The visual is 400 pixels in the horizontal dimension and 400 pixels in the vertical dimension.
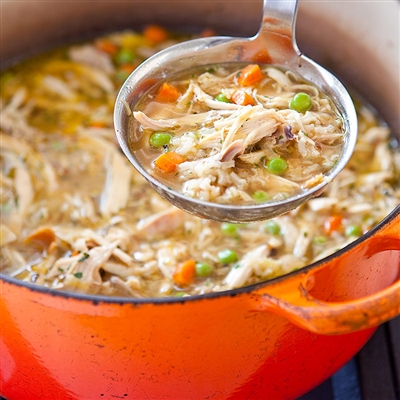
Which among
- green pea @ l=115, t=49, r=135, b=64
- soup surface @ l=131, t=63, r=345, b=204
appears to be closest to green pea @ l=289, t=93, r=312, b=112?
soup surface @ l=131, t=63, r=345, b=204

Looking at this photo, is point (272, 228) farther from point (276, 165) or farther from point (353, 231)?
point (276, 165)

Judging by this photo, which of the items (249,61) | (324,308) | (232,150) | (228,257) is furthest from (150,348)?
(249,61)

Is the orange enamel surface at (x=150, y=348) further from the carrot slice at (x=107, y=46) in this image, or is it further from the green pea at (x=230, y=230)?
the carrot slice at (x=107, y=46)

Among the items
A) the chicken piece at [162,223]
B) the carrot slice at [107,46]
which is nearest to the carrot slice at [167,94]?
the chicken piece at [162,223]

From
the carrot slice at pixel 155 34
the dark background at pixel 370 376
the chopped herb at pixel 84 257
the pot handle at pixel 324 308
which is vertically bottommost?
the dark background at pixel 370 376

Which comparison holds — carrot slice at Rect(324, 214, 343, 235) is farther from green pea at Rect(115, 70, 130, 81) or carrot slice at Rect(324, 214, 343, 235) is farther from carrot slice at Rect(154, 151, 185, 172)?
green pea at Rect(115, 70, 130, 81)
